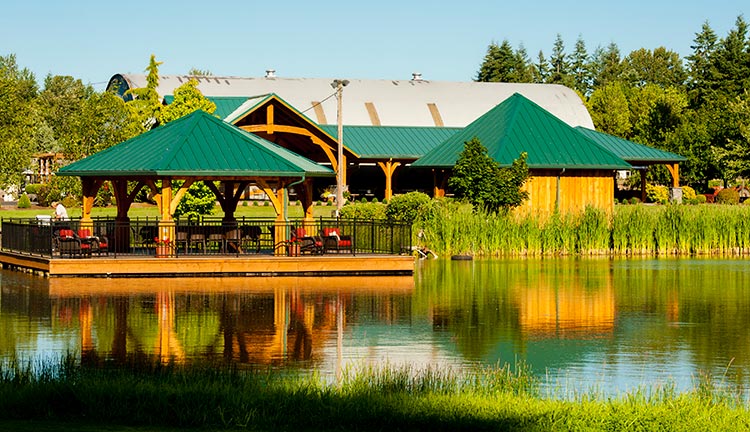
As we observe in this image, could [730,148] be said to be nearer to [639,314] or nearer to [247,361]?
[639,314]

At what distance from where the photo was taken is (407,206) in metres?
42.1

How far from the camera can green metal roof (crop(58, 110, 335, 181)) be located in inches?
1321

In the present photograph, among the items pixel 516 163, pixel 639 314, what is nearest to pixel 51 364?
pixel 639 314

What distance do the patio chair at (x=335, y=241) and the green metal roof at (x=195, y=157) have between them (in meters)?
1.64

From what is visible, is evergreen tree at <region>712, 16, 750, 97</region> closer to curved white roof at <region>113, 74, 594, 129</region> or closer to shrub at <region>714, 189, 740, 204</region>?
curved white roof at <region>113, 74, 594, 129</region>

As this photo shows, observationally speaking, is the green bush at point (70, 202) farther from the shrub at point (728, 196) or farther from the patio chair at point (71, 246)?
the shrub at point (728, 196)

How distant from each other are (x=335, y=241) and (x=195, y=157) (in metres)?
4.57

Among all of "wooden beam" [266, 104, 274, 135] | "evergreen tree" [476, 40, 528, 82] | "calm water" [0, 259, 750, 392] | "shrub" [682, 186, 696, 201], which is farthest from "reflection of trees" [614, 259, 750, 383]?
"evergreen tree" [476, 40, 528, 82]

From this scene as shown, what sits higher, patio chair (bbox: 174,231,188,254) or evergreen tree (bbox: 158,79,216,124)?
evergreen tree (bbox: 158,79,216,124)

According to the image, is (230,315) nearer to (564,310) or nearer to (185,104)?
(564,310)

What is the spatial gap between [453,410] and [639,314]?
13155mm

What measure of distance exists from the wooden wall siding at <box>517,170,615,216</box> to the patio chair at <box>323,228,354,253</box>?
14776mm

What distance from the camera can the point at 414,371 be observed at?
57.9 ft

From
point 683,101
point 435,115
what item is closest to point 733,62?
point 683,101
